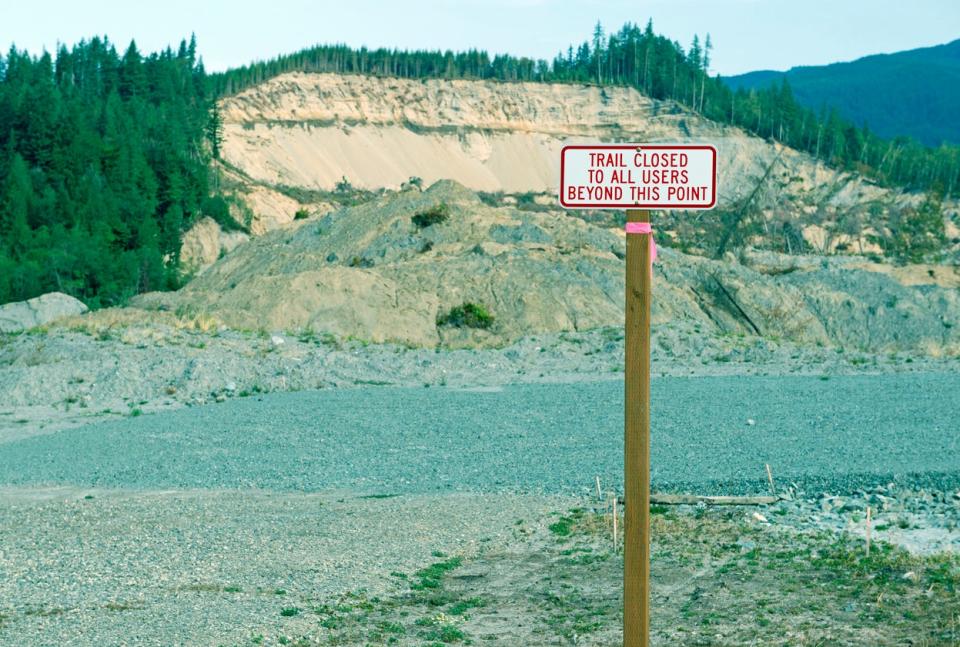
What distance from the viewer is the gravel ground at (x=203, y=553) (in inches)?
338

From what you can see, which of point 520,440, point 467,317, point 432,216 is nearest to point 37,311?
point 432,216

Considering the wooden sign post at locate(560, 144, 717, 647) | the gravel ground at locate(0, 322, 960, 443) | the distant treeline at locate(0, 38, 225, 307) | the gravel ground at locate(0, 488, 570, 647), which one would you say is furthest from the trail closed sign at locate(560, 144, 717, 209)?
the distant treeline at locate(0, 38, 225, 307)

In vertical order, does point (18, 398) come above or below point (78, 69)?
below

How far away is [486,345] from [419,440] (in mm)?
11674

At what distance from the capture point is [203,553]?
11047 millimetres

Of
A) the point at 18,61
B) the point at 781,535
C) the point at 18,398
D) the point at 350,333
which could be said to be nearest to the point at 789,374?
the point at 350,333

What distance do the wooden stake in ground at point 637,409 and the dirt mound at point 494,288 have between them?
2377 centimetres

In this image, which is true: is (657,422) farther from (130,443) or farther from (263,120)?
(263,120)

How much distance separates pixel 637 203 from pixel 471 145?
105m

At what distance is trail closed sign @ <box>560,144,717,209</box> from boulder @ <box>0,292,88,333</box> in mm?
33703

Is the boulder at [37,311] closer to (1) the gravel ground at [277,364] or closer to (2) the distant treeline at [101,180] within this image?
(1) the gravel ground at [277,364]

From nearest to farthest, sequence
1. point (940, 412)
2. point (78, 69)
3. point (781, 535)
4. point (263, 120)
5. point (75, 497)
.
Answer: point (781, 535) < point (75, 497) < point (940, 412) < point (263, 120) < point (78, 69)

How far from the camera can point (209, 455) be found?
17547mm

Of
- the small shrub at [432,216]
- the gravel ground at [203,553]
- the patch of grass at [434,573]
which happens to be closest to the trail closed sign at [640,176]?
the gravel ground at [203,553]
